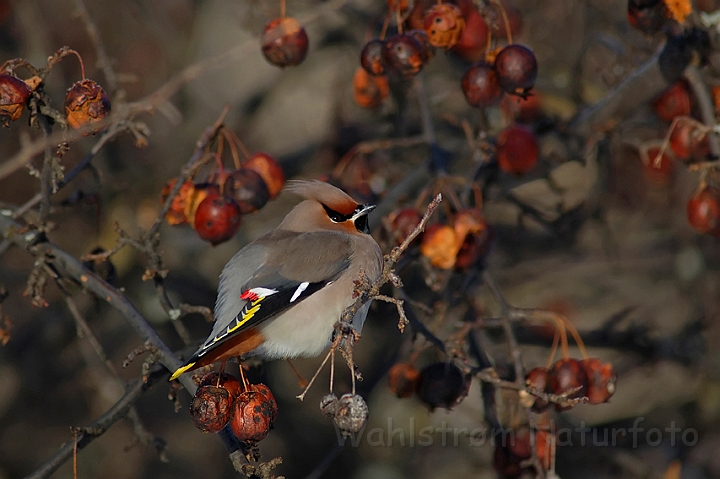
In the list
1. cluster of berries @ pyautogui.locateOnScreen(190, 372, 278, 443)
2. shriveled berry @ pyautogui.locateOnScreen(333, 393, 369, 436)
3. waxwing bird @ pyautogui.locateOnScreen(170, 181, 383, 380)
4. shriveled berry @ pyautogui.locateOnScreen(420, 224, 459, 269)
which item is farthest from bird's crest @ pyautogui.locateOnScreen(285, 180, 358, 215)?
shriveled berry @ pyautogui.locateOnScreen(333, 393, 369, 436)

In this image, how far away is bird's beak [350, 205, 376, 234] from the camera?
10.8 ft

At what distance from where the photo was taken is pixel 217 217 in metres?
2.97

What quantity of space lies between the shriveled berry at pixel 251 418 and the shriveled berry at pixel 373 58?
4.56ft

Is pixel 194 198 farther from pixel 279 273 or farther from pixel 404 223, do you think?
pixel 404 223

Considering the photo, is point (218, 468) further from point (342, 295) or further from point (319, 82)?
point (342, 295)

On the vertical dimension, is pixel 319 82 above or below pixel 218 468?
above

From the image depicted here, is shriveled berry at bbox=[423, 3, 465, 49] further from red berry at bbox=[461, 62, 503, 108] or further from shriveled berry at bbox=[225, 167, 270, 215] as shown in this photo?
shriveled berry at bbox=[225, 167, 270, 215]

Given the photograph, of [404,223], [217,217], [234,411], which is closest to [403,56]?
[404,223]

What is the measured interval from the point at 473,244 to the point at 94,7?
12.0ft

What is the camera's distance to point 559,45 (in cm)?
500

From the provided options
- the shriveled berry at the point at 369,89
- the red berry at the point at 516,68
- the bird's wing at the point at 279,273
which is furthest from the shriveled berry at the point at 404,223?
the shriveled berry at the point at 369,89

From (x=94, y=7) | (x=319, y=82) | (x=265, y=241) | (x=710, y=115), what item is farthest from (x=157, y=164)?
(x=710, y=115)

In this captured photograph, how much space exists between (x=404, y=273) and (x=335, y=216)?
49.5 inches

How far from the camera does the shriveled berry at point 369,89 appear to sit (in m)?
3.80
